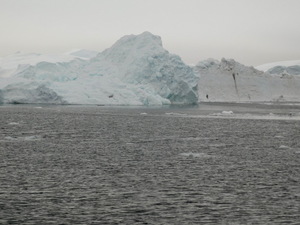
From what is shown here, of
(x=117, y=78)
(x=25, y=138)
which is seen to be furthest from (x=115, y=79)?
(x=25, y=138)

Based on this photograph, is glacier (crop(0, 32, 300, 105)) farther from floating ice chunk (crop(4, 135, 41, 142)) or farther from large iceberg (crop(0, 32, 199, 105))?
floating ice chunk (crop(4, 135, 41, 142))

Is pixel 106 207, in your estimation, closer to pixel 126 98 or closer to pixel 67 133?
pixel 67 133

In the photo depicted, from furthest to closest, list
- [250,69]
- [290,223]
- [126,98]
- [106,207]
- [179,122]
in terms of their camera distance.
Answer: [250,69] → [126,98] → [179,122] → [106,207] → [290,223]

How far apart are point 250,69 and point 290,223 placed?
145 m

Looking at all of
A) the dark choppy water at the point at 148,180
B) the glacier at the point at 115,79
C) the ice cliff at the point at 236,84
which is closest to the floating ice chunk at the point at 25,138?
the dark choppy water at the point at 148,180

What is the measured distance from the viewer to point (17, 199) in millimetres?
19312

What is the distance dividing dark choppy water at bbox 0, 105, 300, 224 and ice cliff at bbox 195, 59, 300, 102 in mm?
108819

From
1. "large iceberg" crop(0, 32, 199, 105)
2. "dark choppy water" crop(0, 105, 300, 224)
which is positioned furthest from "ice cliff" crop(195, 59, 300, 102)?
"dark choppy water" crop(0, 105, 300, 224)

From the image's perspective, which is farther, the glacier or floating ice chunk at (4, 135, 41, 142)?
the glacier

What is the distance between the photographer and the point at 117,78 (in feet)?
316

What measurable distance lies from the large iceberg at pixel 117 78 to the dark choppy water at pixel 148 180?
159 feet

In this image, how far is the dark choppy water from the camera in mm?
17453

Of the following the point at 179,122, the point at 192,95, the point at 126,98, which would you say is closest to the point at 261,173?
the point at 179,122

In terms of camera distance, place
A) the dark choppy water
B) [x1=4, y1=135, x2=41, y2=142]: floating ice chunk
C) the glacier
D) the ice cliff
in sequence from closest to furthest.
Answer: the dark choppy water → [x1=4, y1=135, x2=41, y2=142]: floating ice chunk → the glacier → the ice cliff
